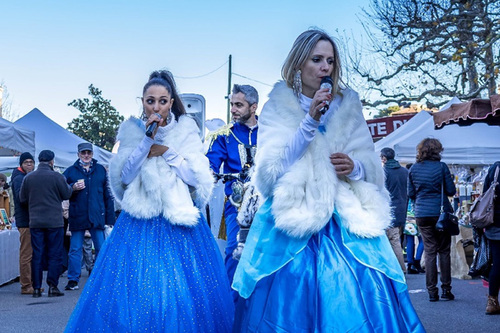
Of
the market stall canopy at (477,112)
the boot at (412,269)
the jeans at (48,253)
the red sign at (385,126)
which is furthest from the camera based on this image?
the red sign at (385,126)

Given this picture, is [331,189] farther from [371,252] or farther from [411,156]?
[411,156]

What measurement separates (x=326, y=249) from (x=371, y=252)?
0.67 feet

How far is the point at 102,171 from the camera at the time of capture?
11430 millimetres

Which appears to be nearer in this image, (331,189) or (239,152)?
(331,189)

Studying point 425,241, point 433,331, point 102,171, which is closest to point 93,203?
point 102,171

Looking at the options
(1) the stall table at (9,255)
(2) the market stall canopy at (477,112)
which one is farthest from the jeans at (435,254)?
(1) the stall table at (9,255)

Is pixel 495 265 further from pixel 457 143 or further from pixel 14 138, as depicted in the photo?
pixel 457 143

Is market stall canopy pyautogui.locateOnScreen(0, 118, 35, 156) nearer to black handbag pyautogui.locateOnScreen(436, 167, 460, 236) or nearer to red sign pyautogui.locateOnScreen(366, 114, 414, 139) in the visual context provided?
black handbag pyautogui.locateOnScreen(436, 167, 460, 236)

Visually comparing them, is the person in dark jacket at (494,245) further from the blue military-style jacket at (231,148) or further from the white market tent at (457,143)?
the white market tent at (457,143)

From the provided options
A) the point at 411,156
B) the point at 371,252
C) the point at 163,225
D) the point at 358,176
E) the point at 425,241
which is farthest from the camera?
the point at 411,156

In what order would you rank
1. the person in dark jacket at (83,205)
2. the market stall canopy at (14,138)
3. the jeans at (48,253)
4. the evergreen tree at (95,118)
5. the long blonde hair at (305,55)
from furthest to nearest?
the evergreen tree at (95,118) → the market stall canopy at (14,138) → the person in dark jacket at (83,205) → the jeans at (48,253) → the long blonde hair at (305,55)

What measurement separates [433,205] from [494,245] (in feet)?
5.09

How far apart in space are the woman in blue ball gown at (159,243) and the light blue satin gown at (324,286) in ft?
4.23

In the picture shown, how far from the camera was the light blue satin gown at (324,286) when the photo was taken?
3449mm
